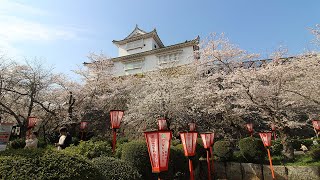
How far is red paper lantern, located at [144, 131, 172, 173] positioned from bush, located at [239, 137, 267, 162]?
9.23 m

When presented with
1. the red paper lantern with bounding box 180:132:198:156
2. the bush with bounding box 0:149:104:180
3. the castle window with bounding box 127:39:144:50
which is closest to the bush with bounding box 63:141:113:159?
the red paper lantern with bounding box 180:132:198:156

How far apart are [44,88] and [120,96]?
20.8ft

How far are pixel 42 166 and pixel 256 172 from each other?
10909mm

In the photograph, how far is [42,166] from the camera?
140 inches

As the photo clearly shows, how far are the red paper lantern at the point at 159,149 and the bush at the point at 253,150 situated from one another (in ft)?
30.3

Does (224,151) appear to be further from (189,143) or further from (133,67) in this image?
(133,67)

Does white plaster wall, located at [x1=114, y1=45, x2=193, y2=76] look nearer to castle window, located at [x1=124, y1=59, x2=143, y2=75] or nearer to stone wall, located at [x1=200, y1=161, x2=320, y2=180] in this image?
castle window, located at [x1=124, y1=59, x2=143, y2=75]

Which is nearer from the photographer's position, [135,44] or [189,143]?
[189,143]

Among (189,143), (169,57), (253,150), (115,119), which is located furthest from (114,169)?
(169,57)

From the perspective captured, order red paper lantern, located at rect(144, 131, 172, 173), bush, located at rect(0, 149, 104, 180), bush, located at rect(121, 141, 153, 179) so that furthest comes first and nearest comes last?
bush, located at rect(121, 141, 153, 179) → red paper lantern, located at rect(144, 131, 172, 173) → bush, located at rect(0, 149, 104, 180)

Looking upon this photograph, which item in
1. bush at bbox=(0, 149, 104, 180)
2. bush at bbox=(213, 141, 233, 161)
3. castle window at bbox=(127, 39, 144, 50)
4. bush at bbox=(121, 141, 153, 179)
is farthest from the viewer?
castle window at bbox=(127, 39, 144, 50)

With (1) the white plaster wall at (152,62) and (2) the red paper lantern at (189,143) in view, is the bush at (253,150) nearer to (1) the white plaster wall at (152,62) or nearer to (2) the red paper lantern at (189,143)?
(2) the red paper lantern at (189,143)

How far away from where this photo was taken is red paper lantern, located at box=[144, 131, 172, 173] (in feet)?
14.0

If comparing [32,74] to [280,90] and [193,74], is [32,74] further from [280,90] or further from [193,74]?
[280,90]
